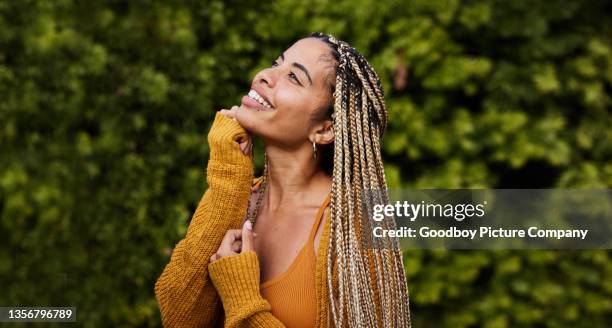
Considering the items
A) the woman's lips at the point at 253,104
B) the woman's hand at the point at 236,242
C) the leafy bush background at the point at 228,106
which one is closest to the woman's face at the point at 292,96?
the woman's lips at the point at 253,104

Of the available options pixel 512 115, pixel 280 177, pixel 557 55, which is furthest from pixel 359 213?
pixel 557 55

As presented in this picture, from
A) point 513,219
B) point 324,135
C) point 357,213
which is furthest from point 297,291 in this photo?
point 513,219

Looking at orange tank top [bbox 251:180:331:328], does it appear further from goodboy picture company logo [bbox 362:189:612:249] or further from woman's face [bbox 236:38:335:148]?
goodboy picture company logo [bbox 362:189:612:249]

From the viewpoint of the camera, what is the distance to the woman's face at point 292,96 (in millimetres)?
2383

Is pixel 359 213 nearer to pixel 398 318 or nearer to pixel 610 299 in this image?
pixel 398 318

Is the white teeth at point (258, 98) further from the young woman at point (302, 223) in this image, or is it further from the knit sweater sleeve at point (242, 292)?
the knit sweater sleeve at point (242, 292)

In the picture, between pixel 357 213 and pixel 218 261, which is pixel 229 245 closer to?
pixel 218 261

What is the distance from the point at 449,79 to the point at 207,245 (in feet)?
8.23

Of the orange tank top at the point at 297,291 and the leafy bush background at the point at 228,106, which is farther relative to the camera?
the leafy bush background at the point at 228,106

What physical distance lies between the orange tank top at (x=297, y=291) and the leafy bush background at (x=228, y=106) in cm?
201

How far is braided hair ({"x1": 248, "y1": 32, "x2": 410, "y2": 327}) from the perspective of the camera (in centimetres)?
236

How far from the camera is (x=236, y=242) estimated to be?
2414mm

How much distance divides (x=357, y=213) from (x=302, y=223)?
0.17 m

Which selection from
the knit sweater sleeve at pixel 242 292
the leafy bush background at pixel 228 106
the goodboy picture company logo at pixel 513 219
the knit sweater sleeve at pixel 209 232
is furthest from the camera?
the goodboy picture company logo at pixel 513 219
